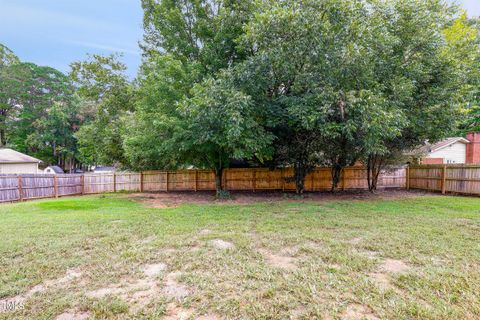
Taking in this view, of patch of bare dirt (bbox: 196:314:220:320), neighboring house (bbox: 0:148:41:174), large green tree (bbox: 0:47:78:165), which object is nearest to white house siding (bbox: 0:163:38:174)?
neighboring house (bbox: 0:148:41:174)

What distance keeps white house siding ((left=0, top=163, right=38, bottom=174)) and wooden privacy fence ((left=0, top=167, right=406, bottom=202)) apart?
9038 millimetres

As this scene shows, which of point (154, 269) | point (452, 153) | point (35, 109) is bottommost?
point (154, 269)

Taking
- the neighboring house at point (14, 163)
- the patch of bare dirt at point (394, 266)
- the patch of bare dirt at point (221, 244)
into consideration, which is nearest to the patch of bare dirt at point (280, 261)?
the patch of bare dirt at point (221, 244)

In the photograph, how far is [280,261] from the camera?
11.9 ft

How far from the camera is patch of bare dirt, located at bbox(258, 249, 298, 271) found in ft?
11.3

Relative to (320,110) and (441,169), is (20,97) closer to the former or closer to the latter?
(320,110)

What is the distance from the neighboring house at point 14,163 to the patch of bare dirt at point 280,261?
22.0 meters

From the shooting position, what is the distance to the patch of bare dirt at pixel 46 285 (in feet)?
8.70

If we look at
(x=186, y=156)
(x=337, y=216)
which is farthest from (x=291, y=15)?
(x=186, y=156)

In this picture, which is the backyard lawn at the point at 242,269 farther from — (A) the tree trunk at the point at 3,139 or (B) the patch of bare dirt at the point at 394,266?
(A) the tree trunk at the point at 3,139

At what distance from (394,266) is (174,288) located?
2901mm

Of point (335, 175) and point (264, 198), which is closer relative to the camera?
point (264, 198)

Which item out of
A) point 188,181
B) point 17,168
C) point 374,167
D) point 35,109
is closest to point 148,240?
point 188,181

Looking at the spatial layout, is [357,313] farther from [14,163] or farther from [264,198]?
[14,163]
